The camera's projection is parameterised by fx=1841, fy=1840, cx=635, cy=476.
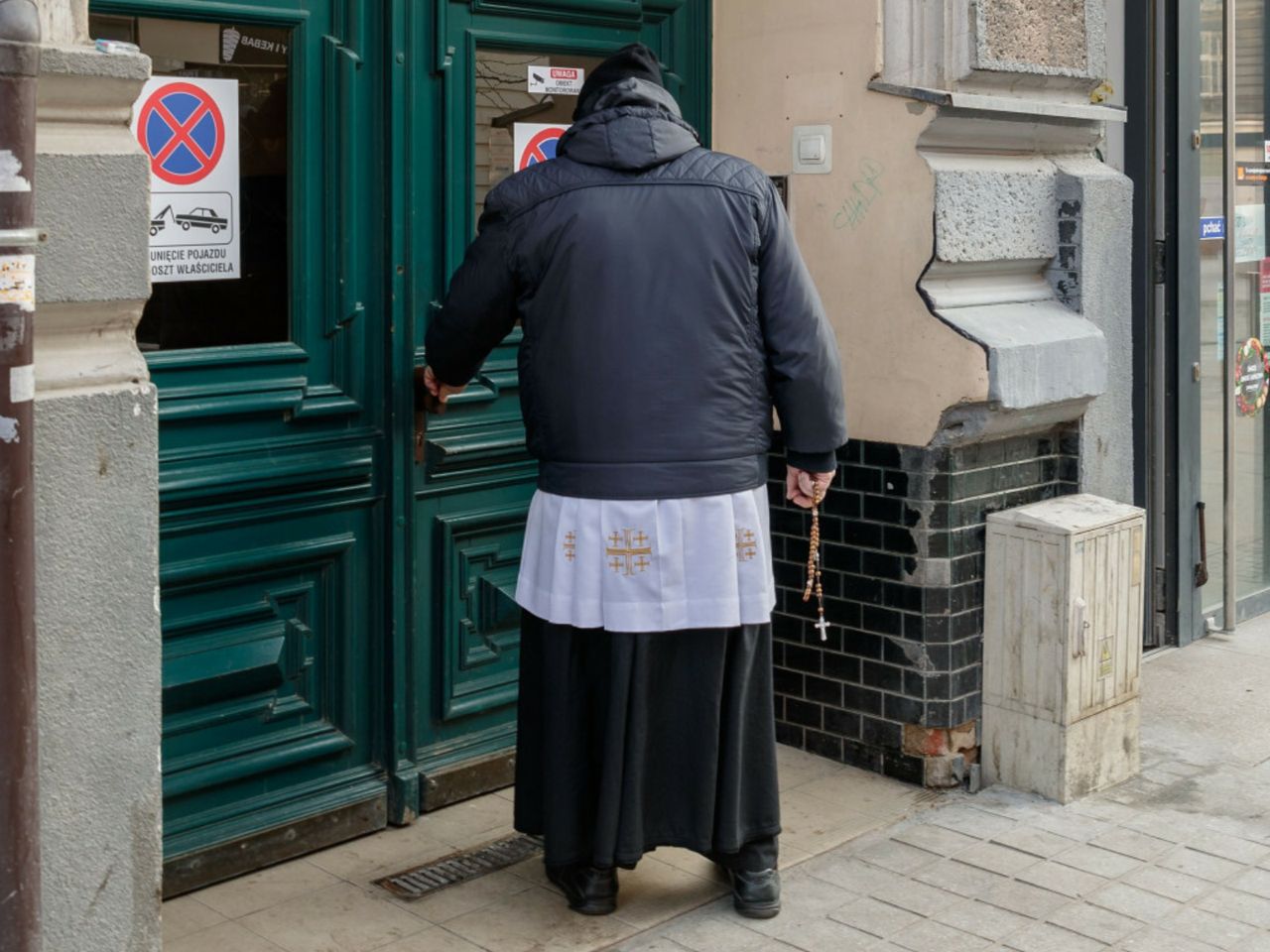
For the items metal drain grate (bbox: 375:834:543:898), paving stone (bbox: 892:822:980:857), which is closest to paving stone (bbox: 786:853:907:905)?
paving stone (bbox: 892:822:980:857)

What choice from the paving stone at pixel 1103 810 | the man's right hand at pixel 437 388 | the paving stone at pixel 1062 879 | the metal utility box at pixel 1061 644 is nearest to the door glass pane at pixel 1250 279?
the metal utility box at pixel 1061 644

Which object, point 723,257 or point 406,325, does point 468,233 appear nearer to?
point 406,325

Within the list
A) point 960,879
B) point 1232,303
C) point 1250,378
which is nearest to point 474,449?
point 960,879

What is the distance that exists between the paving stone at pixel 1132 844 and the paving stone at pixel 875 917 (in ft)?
2.49

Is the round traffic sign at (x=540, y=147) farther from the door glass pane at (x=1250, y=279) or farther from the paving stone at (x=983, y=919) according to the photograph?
the door glass pane at (x=1250, y=279)

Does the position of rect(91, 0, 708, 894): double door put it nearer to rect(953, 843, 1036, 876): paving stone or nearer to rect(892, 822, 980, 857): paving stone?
rect(892, 822, 980, 857): paving stone

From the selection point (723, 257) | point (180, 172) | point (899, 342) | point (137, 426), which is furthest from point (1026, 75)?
point (137, 426)

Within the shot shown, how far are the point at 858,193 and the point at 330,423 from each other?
1698 mm

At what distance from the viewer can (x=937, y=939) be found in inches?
166

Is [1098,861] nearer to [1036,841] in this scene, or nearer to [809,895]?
[1036,841]

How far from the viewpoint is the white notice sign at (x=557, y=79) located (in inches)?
199

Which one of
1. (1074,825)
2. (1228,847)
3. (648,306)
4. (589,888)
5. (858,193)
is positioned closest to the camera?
(648,306)

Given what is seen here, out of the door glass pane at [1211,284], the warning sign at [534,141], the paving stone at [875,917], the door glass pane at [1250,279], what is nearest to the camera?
the paving stone at [875,917]

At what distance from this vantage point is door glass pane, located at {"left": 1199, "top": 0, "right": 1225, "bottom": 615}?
6.87 metres
